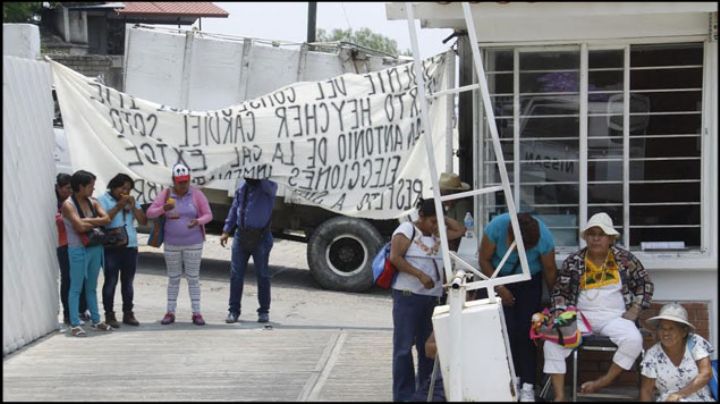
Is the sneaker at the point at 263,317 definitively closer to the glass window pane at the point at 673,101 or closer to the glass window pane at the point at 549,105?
the glass window pane at the point at 549,105

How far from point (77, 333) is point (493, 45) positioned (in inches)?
177

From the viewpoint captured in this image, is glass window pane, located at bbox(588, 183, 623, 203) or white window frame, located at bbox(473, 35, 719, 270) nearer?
white window frame, located at bbox(473, 35, 719, 270)

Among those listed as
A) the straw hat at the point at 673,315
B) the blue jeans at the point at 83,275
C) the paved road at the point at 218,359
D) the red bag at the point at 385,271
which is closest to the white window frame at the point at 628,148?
the straw hat at the point at 673,315

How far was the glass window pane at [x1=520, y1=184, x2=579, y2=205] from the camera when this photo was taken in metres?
8.81

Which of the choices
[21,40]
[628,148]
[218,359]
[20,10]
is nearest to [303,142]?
[21,40]

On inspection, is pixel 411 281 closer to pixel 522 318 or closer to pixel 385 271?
pixel 385 271

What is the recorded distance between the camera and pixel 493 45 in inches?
338

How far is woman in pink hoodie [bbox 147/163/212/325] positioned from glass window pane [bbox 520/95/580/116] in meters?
3.48

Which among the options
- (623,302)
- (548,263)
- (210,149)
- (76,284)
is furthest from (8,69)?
(623,302)

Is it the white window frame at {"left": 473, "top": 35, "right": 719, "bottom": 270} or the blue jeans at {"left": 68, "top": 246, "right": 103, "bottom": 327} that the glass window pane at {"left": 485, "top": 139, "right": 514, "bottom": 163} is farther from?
the blue jeans at {"left": 68, "top": 246, "right": 103, "bottom": 327}

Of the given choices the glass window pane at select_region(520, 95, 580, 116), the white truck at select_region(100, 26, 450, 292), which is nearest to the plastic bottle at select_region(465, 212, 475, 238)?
the glass window pane at select_region(520, 95, 580, 116)

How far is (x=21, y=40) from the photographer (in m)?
9.93

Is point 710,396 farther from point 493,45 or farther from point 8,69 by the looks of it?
point 8,69

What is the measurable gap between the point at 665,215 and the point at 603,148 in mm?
712
